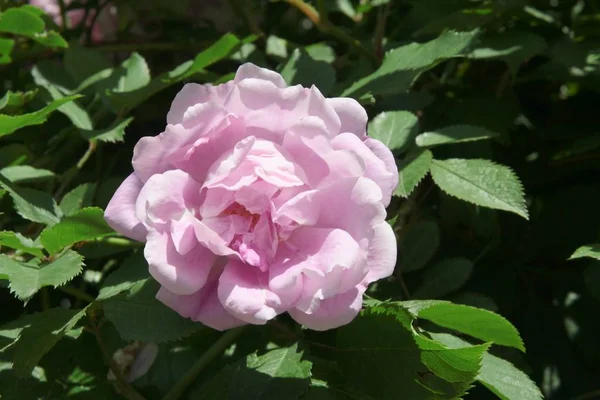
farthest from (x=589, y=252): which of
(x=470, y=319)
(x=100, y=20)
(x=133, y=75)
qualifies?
(x=100, y=20)

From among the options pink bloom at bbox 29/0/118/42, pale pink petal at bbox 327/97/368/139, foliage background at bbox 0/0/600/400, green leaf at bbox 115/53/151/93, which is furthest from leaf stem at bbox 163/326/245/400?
pink bloom at bbox 29/0/118/42

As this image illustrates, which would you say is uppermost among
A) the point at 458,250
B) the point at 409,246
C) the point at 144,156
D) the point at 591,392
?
the point at 144,156

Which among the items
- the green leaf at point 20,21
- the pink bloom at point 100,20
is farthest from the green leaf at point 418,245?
the pink bloom at point 100,20

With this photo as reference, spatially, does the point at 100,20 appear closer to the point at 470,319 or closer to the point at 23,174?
the point at 23,174

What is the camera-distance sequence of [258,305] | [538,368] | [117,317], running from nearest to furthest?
[258,305], [117,317], [538,368]

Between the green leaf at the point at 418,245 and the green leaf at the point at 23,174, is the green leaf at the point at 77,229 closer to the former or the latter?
the green leaf at the point at 23,174

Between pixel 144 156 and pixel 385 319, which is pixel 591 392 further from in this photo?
pixel 144 156

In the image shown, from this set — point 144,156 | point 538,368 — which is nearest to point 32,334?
point 144,156

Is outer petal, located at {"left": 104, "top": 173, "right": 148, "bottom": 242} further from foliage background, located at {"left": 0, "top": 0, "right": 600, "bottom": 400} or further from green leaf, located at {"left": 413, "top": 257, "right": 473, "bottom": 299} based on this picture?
green leaf, located at {"left": 413, "top": 257, "right": 473, "bottom": 299}
